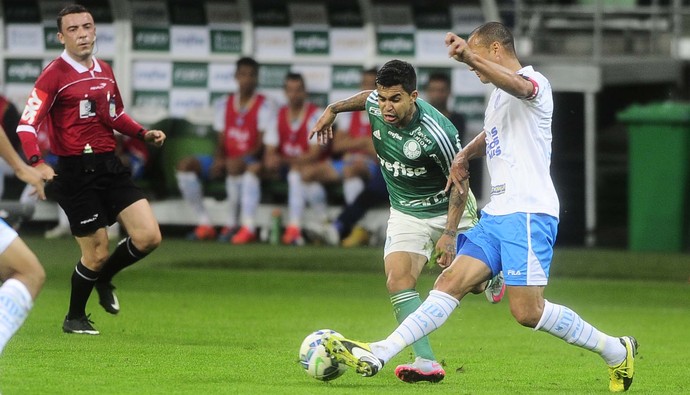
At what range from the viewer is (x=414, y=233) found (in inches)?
363

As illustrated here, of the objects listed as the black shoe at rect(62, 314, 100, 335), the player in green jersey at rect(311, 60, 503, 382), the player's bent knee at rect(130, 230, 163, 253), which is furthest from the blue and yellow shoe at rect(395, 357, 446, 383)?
the black shoe at rect(62, 314, 100, 335)

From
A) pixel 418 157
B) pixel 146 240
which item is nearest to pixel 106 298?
pixel 146 240

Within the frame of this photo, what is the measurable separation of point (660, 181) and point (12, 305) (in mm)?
12392

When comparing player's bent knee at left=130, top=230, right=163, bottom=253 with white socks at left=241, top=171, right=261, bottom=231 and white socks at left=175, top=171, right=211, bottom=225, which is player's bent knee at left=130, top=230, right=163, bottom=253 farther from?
white socks at left=175, top=171, right=211, bottom=225

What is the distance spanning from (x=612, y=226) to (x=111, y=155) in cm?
1005

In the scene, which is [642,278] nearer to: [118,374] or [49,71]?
[49,71]

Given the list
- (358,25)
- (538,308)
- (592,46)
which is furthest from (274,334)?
(592,46)

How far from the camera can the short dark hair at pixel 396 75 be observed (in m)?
8.80

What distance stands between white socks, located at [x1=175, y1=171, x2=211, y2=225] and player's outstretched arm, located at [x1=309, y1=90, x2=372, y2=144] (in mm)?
9584

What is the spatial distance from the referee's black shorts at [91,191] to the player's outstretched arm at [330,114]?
7.76 ft

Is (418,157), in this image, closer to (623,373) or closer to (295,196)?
(623,373)

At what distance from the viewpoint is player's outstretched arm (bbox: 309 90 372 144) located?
9.41 m

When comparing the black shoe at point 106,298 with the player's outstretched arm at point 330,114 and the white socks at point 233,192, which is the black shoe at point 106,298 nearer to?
the player's outstretched arm at point 330,114

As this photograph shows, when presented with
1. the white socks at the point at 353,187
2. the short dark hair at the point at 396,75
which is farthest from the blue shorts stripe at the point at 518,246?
the white socks at the point at 353,187
